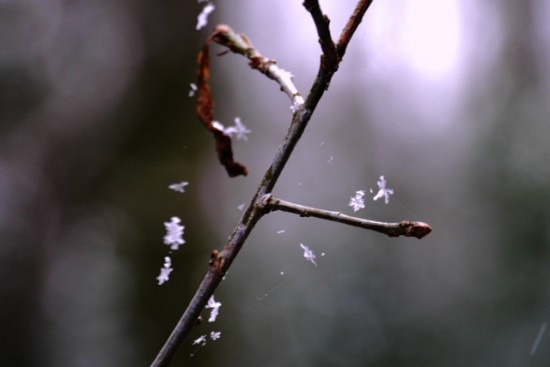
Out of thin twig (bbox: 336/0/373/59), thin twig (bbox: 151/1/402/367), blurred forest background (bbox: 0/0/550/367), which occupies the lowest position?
blurred forest background (bbox: 0/0/550/367)

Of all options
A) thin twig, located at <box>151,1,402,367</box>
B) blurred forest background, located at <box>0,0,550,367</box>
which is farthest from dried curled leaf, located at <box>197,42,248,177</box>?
blurred forest background, located at <box>0,0,550,367</box>

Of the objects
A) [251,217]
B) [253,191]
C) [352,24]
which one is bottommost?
[253,191]

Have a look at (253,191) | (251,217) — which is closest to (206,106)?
(251,217)

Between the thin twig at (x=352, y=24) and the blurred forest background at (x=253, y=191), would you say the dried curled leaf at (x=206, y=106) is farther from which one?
the blurred forest background at (x=253, y=191)

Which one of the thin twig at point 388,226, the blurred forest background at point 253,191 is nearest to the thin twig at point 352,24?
the thin twig at point 388,226

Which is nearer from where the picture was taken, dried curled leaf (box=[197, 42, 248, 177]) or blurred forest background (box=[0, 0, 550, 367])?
dried curled leaf (box=[197, 42, 248, 177])

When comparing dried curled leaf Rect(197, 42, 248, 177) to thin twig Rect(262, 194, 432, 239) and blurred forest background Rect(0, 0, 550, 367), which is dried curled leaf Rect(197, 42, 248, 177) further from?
blurred forest background Rect(0, 0, 550, 367)

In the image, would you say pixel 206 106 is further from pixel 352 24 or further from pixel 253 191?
pixel 253 191
